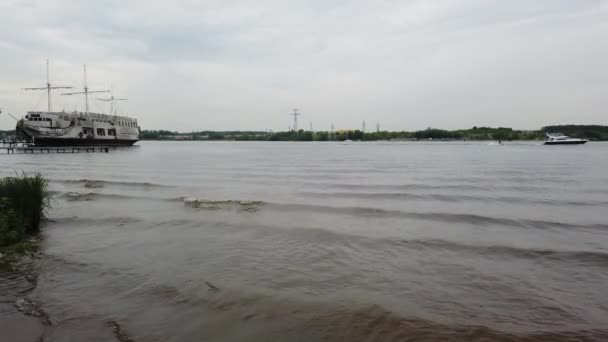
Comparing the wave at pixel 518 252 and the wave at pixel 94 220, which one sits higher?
A: the wave at pixel 94 220

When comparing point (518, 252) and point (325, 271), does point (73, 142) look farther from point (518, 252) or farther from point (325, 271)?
point (518, 252)

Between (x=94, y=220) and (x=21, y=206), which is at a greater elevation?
(x=21, y=206)

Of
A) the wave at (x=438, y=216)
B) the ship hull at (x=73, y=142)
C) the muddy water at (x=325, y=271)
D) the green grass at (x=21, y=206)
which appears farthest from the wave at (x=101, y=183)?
the ship hull at (x=73, y=142)

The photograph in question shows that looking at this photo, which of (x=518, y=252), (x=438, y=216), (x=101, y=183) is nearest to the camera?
(x=518, y=252)

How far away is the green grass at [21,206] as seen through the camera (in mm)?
10337

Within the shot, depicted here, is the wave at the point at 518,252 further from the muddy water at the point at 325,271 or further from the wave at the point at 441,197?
the wave at the point at 441,197

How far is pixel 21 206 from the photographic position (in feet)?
37.6

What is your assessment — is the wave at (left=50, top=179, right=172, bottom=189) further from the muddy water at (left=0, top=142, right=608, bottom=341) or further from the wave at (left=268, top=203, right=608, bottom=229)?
the wave at (left=268, top=203, right=608, bottom=229)

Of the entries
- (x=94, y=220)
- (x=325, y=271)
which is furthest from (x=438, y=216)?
(x=94, y=220)

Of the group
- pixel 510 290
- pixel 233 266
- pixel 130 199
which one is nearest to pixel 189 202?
pixel 130 199

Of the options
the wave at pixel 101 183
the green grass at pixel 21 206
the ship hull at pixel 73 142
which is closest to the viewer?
the green grass at pixel 21 206

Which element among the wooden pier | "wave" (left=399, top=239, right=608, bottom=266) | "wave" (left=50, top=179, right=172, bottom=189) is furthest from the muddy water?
the wooden pier

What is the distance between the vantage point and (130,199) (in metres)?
19.4

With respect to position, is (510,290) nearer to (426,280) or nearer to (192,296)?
(426,280)
